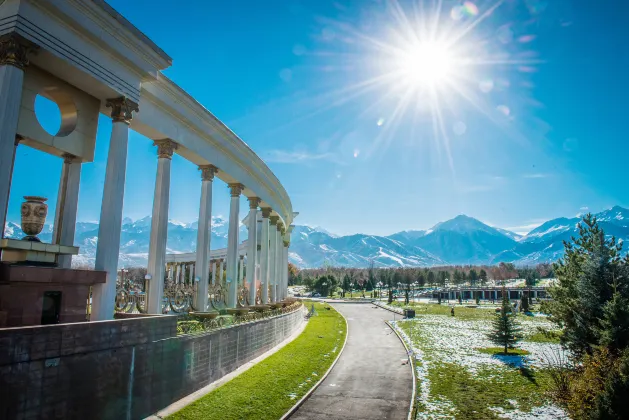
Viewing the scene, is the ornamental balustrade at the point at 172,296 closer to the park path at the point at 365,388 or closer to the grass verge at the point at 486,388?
the park path at the point at 365,388

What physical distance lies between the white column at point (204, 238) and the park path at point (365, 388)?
7.13 meters

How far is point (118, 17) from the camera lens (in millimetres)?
12789

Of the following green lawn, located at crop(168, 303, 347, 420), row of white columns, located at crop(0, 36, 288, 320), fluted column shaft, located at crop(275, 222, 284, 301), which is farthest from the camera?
fluted column shaft, located at crop(275, 222, 284, 301)

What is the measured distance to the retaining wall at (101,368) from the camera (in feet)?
28.6

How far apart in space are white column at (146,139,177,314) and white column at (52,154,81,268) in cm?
293

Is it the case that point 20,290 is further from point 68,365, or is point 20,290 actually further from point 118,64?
point 118,64

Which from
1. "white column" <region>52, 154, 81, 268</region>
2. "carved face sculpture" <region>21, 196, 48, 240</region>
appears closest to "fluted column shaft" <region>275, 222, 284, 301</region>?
"white column" <region>52, 154, 81, 268</region>

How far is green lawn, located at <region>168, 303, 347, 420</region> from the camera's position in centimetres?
1343

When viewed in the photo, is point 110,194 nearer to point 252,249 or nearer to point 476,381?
point 252,249

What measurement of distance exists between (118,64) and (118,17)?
147 centimetres

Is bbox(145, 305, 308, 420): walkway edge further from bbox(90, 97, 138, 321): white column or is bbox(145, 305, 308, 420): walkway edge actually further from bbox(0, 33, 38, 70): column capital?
bbox(0, 33, 38, 70): column capital

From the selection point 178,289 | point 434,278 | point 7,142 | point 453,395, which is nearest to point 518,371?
point 453,395

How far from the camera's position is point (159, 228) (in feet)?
54.5

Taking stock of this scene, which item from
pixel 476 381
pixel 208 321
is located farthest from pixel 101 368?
pixel 476 381
